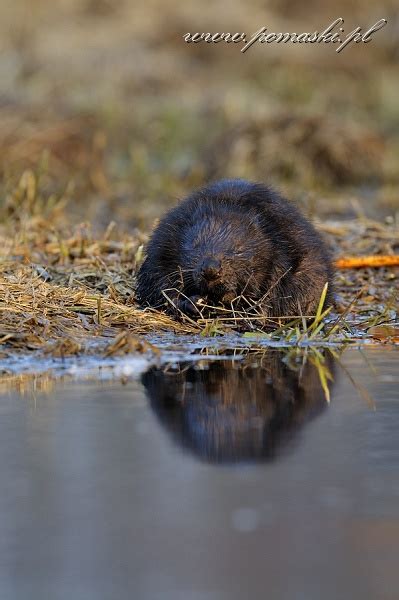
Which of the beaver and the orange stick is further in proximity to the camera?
the orange stick

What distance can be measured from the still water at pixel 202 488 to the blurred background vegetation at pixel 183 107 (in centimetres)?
485

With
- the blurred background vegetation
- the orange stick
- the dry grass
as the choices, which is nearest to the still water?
the dry grass

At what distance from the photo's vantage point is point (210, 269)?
21.7 feet

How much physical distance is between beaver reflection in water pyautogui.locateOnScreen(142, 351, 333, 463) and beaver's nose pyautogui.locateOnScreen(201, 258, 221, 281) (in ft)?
2.26

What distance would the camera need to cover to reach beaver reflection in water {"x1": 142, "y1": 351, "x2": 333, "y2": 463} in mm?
4445

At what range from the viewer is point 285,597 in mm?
3096

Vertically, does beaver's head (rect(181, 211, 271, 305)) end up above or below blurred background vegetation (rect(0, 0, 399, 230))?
below

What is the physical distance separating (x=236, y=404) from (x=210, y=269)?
165 centimetres

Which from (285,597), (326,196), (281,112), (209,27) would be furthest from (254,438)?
(209,27)

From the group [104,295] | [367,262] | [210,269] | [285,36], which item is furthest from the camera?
[285,36]

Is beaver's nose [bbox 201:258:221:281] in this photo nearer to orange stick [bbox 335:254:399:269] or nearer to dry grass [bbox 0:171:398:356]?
dry grass [bbox 0:171:398:356]

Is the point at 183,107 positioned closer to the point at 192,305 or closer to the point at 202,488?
the point at 192,305

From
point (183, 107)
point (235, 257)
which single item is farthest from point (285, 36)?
point (235, 257)

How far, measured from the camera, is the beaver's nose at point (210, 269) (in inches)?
261
